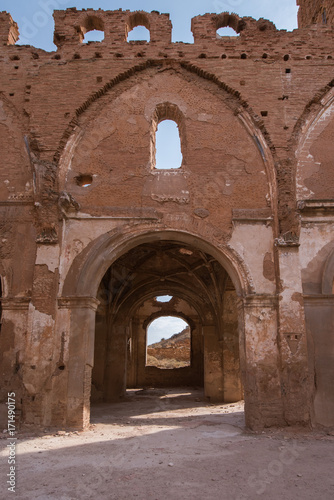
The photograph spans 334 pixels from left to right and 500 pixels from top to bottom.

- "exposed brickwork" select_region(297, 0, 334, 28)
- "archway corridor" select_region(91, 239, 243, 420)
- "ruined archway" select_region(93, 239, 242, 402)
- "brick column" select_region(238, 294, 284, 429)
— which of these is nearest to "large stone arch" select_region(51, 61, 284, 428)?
"brick column" select_region(238, 294, 284, 429)

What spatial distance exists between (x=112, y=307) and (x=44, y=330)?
7081mm

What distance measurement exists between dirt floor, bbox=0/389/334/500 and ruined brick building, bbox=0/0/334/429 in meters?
0.76

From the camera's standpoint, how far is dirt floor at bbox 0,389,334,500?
4.25m

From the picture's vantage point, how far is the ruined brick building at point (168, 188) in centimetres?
773

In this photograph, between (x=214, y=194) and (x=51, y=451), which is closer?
(x=51, y=451)

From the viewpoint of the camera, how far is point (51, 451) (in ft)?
19.6

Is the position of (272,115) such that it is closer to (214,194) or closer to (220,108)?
(220,108)

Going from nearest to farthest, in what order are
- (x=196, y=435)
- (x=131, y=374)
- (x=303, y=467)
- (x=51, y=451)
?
(x=303, y=467)
(x=51, y=451)
(x=196, y=435)
(x=131, y=374)

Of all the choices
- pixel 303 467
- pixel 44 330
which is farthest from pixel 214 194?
pixel 303 467

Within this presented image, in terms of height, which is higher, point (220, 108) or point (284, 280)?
point (220, 108)

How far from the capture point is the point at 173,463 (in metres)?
5.29

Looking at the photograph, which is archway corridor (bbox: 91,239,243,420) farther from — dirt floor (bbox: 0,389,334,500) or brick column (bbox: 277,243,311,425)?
brick column (bbox: 277,243,311,425)

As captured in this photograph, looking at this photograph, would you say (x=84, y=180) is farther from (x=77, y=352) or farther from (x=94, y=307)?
(x=77, y=352)

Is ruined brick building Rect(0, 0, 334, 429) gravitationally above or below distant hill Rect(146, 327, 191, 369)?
above
